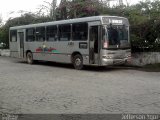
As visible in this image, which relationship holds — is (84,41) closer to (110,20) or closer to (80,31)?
(80,31)

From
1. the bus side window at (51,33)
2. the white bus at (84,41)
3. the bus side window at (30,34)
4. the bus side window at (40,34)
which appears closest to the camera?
the white bus at (84,41)

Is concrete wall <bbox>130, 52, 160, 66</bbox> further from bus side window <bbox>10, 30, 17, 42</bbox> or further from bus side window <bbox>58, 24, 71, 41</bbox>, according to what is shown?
bus side window <bbox>10, 30, 17, 42</bbox>

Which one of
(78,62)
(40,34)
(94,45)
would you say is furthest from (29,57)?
(94,45)

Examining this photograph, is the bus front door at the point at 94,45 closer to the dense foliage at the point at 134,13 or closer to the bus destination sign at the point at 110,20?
the bus destination sign at the point at 110,20

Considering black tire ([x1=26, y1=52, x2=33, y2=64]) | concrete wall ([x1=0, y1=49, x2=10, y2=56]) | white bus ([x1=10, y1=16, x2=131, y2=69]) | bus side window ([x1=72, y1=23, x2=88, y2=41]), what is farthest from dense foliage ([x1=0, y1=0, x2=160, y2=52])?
concrete wall ([x1=0, y1=49, x2=10, y2=56])

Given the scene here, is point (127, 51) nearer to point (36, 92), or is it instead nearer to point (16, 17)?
point (36, 92)

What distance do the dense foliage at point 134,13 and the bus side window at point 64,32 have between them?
420 cm

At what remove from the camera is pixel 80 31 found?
16609mm

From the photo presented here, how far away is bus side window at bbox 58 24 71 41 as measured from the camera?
1762 centimetres

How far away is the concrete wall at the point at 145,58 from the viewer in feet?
58.0

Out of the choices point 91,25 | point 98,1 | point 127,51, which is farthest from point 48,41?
point 98,1

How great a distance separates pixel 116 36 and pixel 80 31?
2270 mm

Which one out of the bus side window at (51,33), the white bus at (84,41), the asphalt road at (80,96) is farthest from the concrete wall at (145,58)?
the asphalt road at (80,96)

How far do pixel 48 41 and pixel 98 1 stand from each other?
7906 millimetres
